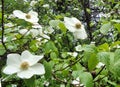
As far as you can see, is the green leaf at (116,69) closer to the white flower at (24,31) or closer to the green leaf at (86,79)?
the green leaf at (86,79)

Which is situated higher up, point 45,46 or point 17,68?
point 45,46

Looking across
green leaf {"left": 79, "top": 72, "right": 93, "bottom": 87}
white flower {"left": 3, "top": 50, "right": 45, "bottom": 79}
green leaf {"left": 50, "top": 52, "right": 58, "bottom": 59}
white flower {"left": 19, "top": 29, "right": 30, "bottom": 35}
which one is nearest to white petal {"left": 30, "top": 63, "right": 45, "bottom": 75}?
white flower {"left": 3, "top": 50, "right": 45, "bottom": 79}

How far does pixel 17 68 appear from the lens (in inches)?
45.9

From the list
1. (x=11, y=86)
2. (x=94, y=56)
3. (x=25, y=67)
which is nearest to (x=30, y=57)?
(x=25, y=67)

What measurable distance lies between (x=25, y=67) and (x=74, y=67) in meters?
0.29

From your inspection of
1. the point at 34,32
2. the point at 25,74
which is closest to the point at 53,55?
the point at 34,32

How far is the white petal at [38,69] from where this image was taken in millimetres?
1129

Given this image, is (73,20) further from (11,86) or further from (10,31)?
(11,86)

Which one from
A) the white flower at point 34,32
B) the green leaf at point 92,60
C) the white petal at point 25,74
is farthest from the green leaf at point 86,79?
the white flower at point 34,32

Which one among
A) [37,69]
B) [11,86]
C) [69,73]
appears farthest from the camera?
[11,86]

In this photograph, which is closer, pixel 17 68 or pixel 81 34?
pixel 17 68

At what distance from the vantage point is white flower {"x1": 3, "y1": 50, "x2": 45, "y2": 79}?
1.14 m

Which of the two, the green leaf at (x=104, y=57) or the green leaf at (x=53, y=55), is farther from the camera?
the green leaf at (x=53, y=55)

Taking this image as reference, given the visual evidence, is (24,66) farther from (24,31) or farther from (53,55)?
(53,55)
